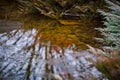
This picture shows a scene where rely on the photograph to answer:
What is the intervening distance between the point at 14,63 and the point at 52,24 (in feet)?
8.07

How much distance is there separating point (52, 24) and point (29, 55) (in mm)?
2095

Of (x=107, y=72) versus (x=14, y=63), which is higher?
(x=107, y=72)

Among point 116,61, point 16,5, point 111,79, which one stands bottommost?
point 16,5

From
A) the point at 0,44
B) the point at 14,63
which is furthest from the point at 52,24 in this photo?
the point at 14,63

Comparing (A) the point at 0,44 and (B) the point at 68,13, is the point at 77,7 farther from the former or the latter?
(A) the point at 0,44

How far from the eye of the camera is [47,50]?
4.13m

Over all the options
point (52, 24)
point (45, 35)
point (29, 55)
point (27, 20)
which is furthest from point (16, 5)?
point (29, 55)

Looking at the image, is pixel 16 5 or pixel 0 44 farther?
pixel 16 5

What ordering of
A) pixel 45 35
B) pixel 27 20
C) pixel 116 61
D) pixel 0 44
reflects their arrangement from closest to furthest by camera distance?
pixel 116 61
pixel 0 44
pixel 45 35
pixel 27 20

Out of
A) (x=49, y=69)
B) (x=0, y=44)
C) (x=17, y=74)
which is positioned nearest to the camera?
(x=17, y=74)

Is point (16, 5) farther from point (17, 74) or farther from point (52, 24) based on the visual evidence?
point (17, 74)

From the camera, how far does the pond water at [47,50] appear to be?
10.6 ft

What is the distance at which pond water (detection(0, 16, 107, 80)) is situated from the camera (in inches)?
127

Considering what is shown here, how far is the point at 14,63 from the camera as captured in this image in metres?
3.52
